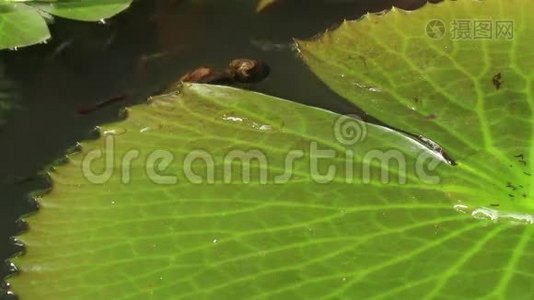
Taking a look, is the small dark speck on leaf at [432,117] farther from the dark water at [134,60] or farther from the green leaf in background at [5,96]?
the green leaf in background at [5,96]

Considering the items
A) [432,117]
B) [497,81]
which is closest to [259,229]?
[432,117]

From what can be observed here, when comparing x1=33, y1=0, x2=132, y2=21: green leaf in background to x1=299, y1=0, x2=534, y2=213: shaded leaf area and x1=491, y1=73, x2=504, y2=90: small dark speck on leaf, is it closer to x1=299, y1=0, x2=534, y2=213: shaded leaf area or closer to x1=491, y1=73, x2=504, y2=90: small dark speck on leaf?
x1=299, y1=0, x2=534, y2=213: shaded leaf area

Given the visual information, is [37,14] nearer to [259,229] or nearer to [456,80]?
[259,229]

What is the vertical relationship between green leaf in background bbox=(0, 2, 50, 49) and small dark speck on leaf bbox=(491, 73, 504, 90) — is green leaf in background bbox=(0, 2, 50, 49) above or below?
above

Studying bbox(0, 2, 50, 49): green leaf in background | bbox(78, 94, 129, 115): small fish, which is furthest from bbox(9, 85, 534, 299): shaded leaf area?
bbox(0, 2, 50, 49): green leaf in background

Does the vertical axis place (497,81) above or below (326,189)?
above

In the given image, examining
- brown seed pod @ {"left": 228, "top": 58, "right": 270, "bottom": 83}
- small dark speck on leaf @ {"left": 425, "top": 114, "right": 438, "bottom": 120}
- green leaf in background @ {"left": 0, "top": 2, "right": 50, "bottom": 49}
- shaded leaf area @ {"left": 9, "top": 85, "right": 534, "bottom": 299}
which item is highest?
green leaf in background @ {"left": 0, "top": 2, "right": 50, "bottom": 49}
